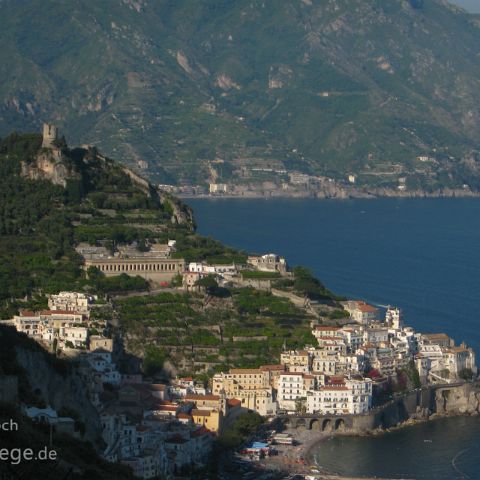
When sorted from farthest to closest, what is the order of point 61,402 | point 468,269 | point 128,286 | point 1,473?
point 468,269
point 128,286
point 61,402
point 1,473

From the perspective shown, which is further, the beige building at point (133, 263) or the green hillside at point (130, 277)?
the beige building at point (133, 263)

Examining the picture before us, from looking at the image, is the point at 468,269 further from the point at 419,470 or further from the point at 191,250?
the point at 419,470

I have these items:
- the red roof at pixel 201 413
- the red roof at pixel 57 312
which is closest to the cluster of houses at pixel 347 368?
the red roof at pixel 201 413

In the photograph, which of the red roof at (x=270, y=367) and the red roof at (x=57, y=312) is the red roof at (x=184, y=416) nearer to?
the red roof at (x=270, y=367)

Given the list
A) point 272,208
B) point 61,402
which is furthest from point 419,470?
point 272,208

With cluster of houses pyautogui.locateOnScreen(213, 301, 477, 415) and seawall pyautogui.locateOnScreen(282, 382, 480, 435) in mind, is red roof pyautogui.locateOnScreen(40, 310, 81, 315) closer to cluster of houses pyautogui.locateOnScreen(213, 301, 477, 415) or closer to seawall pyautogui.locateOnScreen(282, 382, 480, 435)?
cluster of houses pyautogui.locateOnScreen(213, 301, 477, 415)
